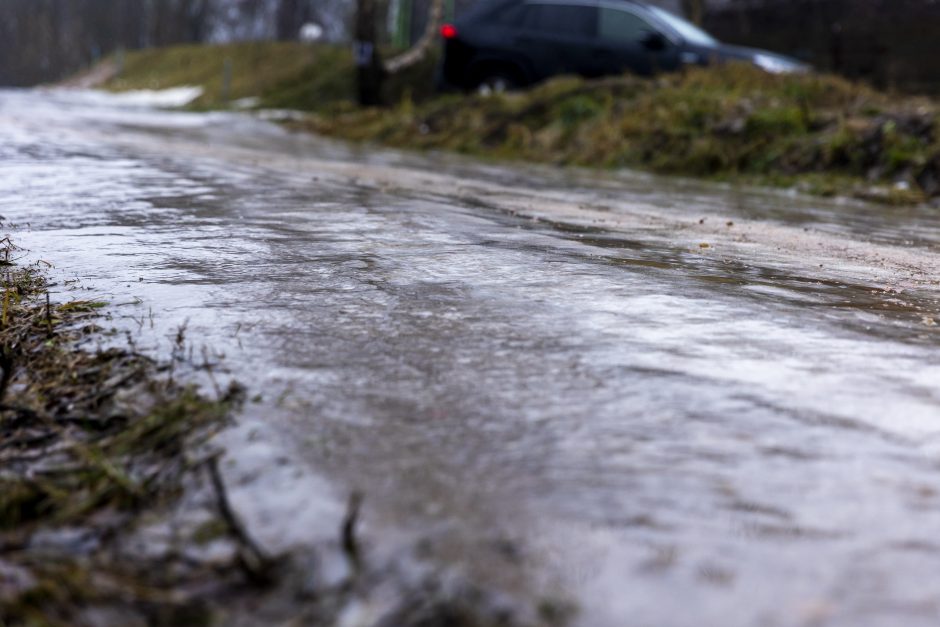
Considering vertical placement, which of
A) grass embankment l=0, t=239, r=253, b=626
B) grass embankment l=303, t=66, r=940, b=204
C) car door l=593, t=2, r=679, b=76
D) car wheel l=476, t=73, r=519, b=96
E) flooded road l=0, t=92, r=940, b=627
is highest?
car door l=593, t=2, r=679, b=76

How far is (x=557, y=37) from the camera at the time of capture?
13.1m

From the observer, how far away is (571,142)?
10.6m

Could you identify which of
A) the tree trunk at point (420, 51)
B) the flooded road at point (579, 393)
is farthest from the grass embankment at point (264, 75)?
the flooded road at point (579, 393)

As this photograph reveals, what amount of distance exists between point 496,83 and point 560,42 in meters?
0.95

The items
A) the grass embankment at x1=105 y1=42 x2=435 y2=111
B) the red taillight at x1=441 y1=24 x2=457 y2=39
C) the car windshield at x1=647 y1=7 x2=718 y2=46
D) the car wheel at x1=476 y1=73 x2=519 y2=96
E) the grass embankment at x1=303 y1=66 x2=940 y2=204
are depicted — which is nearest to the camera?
the grass embankment at x1=303 y1=66 x2=940 y2=204

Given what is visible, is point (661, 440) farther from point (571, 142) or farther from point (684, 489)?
point (571, 142)

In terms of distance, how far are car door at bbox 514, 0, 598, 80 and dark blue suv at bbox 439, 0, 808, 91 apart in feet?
0.04

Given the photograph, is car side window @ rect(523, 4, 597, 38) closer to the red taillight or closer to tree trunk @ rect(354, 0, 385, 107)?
the red taillight

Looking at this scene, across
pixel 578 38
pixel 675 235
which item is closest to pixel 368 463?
pixel 675 235

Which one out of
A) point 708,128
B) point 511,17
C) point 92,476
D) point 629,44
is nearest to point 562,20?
point 511,17

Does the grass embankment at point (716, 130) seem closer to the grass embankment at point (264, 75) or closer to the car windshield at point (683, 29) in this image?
the car windshield at point (683, 29)

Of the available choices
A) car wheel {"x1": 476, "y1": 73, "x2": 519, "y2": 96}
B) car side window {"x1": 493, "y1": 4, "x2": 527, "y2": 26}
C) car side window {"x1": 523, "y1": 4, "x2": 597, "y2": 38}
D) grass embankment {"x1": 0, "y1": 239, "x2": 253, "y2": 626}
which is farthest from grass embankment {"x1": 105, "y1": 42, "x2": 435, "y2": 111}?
grass embankment {"x1": 0, "y1": 239, "x2": 253, "y2": 626}

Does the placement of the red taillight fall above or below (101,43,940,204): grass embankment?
above

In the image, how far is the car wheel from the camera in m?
13.4
